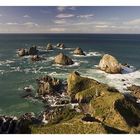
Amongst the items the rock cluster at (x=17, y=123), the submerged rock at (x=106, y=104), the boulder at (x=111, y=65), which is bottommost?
the rock cluster at (x=17, y=123)

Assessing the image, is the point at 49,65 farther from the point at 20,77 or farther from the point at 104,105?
the point at 104,105

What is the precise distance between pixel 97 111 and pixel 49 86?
2.94m

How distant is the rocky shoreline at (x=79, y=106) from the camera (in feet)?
55.0

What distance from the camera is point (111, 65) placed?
19.6 meters

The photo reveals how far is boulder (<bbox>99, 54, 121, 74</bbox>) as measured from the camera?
19.8m

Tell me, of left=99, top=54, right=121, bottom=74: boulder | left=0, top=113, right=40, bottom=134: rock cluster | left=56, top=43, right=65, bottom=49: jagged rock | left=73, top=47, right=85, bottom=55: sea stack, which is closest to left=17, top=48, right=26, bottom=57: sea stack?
left=56, top=43, right=65, bottom=49: jagged rock

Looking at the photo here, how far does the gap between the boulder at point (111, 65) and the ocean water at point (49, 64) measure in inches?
9.2

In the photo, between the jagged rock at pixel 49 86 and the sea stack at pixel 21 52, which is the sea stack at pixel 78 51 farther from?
the sea stack at pixel 21 52

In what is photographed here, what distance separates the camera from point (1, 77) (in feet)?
60.7

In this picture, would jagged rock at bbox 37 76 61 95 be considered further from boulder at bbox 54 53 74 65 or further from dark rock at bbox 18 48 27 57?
dark rock at bbox 18 48 27 57

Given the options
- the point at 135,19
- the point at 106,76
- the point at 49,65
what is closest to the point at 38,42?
the point at 49,65

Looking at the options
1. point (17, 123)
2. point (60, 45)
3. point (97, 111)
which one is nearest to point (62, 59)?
point (60, 45)

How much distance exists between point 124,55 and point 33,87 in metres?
5.35
